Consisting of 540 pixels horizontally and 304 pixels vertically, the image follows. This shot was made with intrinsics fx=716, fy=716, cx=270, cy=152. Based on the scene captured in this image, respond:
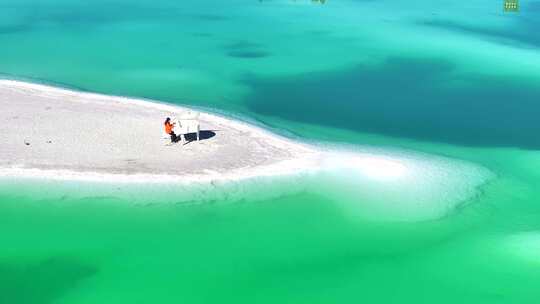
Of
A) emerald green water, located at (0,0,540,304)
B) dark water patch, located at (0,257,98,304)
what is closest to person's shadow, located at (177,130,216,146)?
emerald green water, located at (0,0,540,304)

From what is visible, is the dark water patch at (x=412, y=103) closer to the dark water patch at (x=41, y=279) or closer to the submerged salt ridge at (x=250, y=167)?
the submerged salt ridge at (x=250, y=167)

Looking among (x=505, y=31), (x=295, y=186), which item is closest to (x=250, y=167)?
(x=295, y=186)

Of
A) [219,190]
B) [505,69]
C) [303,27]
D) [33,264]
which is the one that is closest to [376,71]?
[505,69]

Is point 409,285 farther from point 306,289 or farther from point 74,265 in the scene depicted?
point 74,265

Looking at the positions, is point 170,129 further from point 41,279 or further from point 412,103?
point 412,103

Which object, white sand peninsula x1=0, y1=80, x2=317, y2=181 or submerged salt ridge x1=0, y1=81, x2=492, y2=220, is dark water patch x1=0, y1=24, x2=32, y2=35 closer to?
white sand peninsula x1=0, y1=80, x2=317, y2=181
